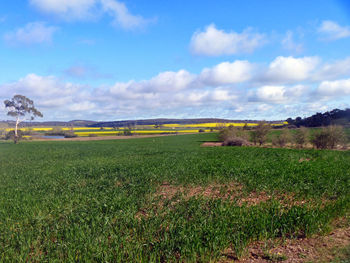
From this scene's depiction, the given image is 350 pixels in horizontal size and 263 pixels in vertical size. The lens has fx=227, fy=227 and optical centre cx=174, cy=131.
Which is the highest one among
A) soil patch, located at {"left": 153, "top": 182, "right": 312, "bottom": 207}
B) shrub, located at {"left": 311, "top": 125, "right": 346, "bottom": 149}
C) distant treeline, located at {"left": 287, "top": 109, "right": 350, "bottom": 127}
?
distant treeline, located at {"left": 287, "top": 109, "right": 350, "bottom": 127}

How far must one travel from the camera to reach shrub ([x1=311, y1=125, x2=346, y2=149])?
3294 cm

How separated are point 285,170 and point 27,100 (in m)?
68.1

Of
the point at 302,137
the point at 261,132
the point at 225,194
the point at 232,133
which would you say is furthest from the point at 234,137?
the point at 225,194

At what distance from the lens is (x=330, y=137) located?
33.2m

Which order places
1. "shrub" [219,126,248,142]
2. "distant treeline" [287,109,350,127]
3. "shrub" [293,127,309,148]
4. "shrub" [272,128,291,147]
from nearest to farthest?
"shrub" [293,127,309,148] < "shrub" [272,128,291,147] < "shrub" [219,126,248,142] < "distant treeline" [287,109,350,127]

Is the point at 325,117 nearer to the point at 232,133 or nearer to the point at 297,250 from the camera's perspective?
the point at 232,133

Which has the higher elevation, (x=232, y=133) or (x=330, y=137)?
(x=232, y=133)

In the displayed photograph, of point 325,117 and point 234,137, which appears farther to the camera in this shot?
point 325,117

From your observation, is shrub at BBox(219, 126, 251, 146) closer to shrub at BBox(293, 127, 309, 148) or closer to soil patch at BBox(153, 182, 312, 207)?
shrub at BBox(293, 127, 309, 148)

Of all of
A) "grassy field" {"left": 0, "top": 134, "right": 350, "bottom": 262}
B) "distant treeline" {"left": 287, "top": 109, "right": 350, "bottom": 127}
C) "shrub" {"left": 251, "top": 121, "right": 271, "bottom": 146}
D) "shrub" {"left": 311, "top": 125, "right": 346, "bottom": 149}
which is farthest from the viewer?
"distant treeline" {"left": 287, "top": 109, "right": 350, "bottom": 127}

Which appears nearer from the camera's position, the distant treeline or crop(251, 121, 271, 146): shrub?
crop(251, 121, 271, 146): shrub

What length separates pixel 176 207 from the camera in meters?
7.08

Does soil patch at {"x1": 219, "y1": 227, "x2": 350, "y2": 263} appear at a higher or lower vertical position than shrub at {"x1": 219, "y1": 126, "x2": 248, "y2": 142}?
lower

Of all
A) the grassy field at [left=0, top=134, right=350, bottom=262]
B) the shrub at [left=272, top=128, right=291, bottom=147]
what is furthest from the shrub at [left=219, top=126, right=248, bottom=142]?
the grassy field at [left=0, top=134, right=350, bottom=262]
